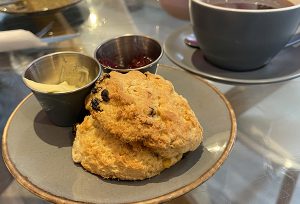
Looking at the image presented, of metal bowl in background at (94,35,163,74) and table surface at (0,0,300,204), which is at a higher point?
metal bowl in background at (94,35,163,74)

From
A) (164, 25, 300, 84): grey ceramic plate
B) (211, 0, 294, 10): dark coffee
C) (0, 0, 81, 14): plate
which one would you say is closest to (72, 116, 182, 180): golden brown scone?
(164, 25, 300, 84): grey ceramic plate

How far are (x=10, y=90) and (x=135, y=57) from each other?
381 millimetres

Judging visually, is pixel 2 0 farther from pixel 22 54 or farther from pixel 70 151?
pixel 70 151

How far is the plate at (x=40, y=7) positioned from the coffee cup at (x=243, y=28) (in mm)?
567

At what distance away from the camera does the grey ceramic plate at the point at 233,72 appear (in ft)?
2.82

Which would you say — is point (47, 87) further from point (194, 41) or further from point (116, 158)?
point (194, 41)

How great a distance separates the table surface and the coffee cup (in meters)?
0.08

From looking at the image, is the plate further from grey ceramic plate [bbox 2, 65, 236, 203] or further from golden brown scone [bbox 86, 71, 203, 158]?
golden brown scone [bbox 86, 71, 203, 158]

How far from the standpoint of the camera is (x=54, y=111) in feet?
2.25

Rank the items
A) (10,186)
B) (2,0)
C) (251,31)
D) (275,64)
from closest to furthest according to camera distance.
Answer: (10,186)
(251,31)
(275,64)
(2,0)

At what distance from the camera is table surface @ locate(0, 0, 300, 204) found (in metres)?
0.65

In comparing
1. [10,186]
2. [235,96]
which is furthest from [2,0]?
[235,96]

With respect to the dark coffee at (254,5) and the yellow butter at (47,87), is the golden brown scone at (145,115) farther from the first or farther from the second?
the dark coffee at (254,5)

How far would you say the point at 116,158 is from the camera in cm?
57
